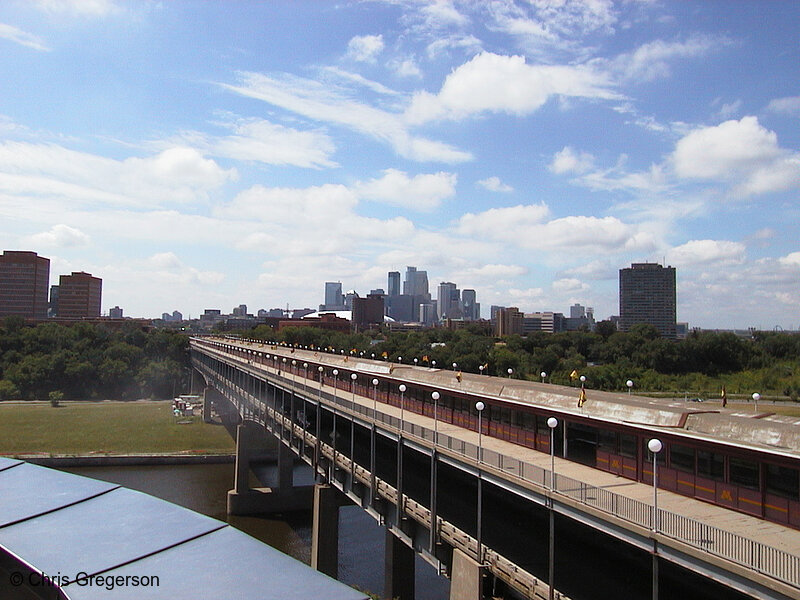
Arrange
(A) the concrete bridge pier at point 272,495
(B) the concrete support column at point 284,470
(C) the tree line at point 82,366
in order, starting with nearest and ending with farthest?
(A) the concrete bridge pier at point 272,495
(B) the concrete support column at point 284,470
(C) the tree line at point 82,366

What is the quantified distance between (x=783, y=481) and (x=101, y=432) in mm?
A: 74981

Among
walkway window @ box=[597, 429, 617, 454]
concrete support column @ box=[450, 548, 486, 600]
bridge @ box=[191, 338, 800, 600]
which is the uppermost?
walkway window @ box=[597, 429, 617, 454]

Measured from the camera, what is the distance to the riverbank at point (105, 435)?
213ft

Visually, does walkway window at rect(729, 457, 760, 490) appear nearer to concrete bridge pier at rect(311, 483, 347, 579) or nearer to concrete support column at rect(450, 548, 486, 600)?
concrete support column at rect(450, 548, 486, 600)

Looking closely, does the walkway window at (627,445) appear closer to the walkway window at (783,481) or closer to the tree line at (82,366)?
the walkway window at (783,481)

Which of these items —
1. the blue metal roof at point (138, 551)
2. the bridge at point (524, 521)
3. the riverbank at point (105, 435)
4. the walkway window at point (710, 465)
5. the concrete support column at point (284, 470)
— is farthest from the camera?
the riverbank at point (105, 435)

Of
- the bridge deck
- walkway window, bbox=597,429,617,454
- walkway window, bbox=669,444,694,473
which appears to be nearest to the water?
the bridge deck

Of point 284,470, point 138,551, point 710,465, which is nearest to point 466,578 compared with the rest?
point 710,465

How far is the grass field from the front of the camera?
218 feet

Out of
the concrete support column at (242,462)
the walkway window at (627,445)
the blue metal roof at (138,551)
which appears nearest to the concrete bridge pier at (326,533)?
the concrete support column at (242,462)

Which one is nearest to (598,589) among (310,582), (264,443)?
(310,582)

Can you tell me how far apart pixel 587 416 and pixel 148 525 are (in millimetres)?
15565

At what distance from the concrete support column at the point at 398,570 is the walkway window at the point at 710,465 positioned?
15.7 meters

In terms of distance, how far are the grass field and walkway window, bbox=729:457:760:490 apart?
60386 mm
